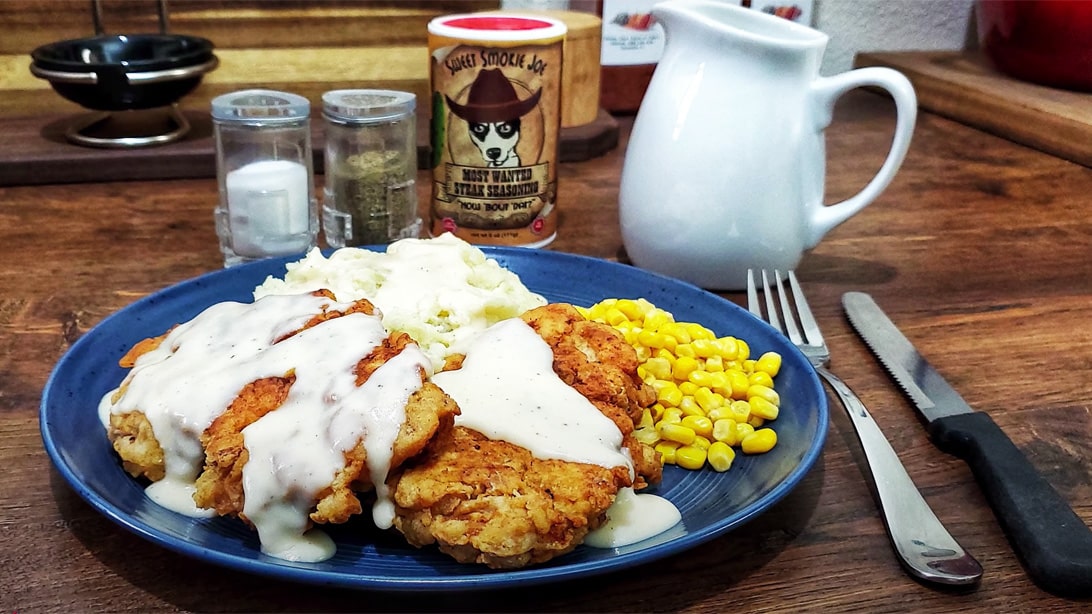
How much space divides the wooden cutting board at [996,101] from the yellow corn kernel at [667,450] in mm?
1683

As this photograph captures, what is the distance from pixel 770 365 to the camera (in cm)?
118

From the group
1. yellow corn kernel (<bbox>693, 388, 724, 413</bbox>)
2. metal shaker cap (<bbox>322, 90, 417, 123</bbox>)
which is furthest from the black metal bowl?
yellow corn kernel (<bbox>693, 388, 724, 413</bbox>)

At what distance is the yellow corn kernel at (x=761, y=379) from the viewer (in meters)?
1.16

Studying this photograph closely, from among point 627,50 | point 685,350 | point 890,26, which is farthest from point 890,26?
point 685,350

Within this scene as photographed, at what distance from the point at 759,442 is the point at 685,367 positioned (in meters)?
0.18

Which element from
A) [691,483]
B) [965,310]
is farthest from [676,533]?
[965,310]

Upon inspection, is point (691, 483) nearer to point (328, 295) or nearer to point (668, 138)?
point (328, 295)

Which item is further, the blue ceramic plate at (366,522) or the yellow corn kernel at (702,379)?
the yellow corn kernel at (702,379)

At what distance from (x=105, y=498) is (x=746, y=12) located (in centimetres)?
116

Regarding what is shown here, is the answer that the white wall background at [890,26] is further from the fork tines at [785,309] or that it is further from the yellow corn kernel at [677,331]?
the yellow corn kernel at [677,331]

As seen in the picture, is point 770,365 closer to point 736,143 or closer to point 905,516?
point 905,516

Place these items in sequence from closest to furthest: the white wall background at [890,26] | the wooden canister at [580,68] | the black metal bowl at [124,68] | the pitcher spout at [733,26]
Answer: the pitcher spout at [733,26] → the black metal bowl at [124,68] → the wooden canister at [580,68] → the white wall background at [890,26]

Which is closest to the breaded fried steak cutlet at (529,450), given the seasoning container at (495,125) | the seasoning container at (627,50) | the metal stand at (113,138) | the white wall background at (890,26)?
the seasoning container at (495,125)

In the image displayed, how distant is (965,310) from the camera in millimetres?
1498
